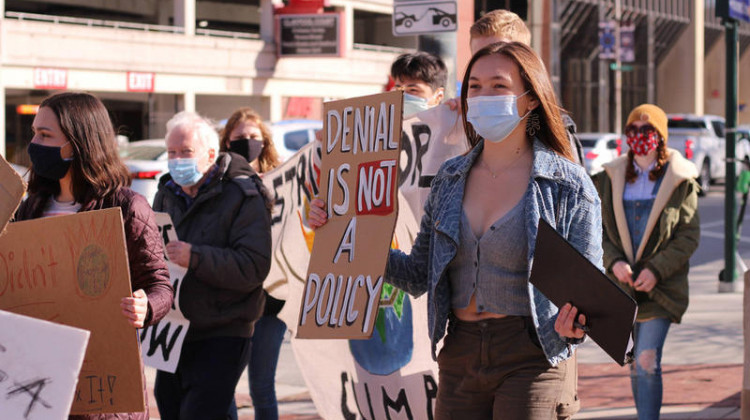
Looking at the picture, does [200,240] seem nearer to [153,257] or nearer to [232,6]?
[153,257]

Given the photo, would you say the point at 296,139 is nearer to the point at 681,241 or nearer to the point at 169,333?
the point at 681,241

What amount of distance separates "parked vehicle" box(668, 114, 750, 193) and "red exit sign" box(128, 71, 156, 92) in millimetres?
13700

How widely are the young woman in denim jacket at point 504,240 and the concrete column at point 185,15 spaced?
29.9 meters

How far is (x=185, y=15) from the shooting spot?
108ft

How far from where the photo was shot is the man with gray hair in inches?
203

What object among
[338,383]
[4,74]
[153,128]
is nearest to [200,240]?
[338,383]

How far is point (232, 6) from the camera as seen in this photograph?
39094mm

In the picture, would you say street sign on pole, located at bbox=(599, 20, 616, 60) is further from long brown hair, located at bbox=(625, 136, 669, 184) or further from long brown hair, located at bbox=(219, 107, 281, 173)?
long brown hair, located at bbox=(625, 136, 669, 184)

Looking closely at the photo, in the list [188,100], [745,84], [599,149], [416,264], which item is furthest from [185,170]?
[745,84]

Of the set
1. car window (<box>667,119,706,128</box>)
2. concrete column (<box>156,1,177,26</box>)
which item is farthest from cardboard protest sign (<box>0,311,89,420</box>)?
concrete column (<box>156,1,177,26</box>)

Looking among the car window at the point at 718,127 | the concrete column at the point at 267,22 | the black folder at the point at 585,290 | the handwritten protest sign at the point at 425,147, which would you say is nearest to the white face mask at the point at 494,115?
the black folder at the point at 585,290

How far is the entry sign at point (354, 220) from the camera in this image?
4.07 metres

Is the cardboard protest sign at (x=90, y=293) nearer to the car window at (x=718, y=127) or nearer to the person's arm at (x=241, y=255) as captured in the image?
the person's arm at (x=241, y=255)

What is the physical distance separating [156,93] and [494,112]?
3083 cm
